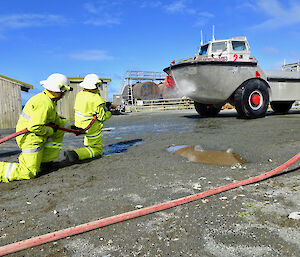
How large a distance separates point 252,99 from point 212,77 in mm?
Result: 1840

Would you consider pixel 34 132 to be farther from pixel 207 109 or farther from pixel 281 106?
pixel 281 106

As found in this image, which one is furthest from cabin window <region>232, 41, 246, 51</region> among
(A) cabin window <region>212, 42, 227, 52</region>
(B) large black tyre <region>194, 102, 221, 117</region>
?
(B) large black tyre <region>194, 102, 221, 117</region>

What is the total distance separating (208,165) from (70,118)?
526 inches

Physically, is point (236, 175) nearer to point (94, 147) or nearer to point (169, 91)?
Result: point (94, 147)

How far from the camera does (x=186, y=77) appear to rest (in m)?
8.88

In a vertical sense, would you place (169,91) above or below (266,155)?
above

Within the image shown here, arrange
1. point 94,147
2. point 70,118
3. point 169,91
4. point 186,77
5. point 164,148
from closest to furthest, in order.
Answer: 1. point 94,147
2. point 164,148
3. point 186,77
4. point 70,118
5. point 169,91

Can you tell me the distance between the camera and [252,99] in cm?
901

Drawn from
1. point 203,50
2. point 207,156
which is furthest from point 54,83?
point 203,50

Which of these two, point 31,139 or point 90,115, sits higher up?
point 90,115

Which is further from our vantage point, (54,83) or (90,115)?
(90,115)

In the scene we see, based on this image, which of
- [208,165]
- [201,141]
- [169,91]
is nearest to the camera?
[208,165]

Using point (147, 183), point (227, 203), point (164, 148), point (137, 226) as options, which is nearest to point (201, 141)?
point (164, 148)

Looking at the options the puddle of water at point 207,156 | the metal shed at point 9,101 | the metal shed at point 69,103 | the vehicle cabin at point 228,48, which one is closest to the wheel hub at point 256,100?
the vehicle cabin at point 228,48
